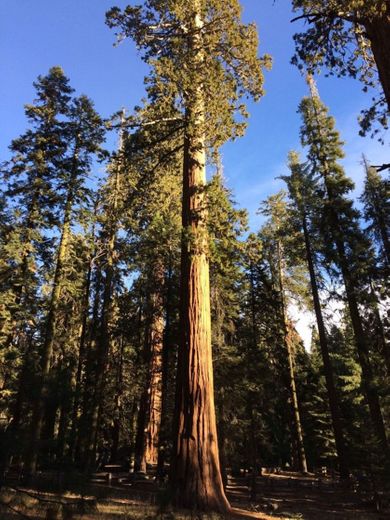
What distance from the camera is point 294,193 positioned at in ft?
78.8

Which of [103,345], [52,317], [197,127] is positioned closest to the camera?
[197,127]

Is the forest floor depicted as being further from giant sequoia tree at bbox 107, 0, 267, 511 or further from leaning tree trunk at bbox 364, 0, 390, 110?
leaning tree trunk at bbox 364, 0, 390, 110

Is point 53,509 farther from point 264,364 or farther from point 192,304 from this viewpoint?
point 264,364

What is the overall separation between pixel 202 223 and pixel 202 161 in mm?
1944

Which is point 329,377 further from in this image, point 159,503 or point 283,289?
point 159,503

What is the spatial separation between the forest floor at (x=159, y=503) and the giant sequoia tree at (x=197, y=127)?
96 cm

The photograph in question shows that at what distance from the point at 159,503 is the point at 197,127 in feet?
27.1

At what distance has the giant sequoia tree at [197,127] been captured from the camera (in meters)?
7.66

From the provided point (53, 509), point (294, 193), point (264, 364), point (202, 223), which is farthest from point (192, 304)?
point (294, 193)

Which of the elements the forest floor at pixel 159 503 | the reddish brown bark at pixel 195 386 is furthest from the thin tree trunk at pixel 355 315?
the reddish brown bark at pixel 195 386

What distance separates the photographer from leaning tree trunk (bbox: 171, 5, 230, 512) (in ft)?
24.5

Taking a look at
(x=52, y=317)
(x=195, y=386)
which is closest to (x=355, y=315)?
(x=195, y=386)

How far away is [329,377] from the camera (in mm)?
19844

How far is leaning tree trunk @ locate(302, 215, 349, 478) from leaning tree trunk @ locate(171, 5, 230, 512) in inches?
436
